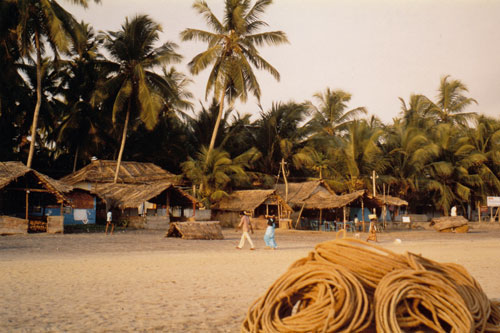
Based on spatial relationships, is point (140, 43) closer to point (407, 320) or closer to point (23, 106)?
point (23, 106)

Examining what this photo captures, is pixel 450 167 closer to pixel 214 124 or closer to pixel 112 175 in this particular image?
pixel 214 124

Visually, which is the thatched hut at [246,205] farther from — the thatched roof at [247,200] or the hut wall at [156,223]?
the hut wall at [156,223]

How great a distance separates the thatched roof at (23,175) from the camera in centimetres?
1989

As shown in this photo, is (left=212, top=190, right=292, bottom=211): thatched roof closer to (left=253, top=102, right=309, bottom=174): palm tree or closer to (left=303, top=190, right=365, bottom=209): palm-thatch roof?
(left=303, top=190, right=365, bottom=209): palm-thatch roof

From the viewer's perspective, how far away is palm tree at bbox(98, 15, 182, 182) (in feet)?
96.2

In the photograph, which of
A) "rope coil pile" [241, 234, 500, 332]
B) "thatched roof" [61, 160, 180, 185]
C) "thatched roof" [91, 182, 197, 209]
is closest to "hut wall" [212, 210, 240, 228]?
"thatched roof" [91, 182, 197, 209]

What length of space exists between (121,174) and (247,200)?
30.6ft

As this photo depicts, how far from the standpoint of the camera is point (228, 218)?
30.7 m

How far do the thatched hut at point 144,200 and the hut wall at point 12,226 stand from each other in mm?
6194

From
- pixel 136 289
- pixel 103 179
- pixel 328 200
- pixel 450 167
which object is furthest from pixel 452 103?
pixel 136 289

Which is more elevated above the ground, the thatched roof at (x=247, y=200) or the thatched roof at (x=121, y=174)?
the thatched roof at (x=121, y=174)

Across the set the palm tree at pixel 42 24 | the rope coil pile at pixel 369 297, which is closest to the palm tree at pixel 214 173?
the palm tree at pixel 42 24

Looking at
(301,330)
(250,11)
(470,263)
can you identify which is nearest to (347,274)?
(301,330)

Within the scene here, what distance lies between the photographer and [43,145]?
42.4 meters
